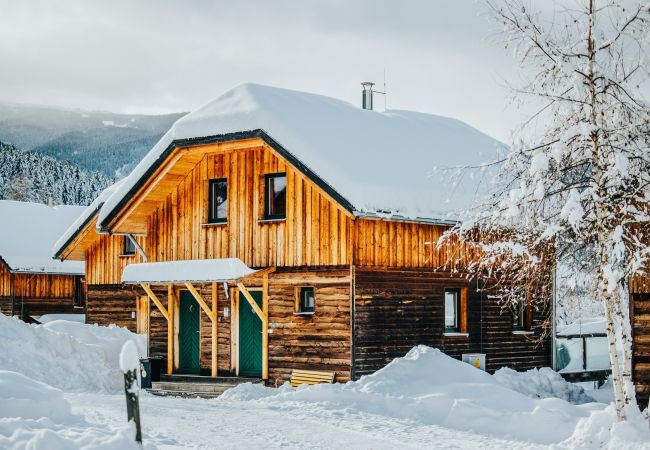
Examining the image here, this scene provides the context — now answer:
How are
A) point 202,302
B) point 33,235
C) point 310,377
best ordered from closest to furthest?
point 310,377 → point 202,302 → point 33,235

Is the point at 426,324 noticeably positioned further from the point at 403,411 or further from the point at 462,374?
the point at 403,411

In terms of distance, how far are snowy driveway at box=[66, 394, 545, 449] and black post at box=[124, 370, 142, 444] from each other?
201cm

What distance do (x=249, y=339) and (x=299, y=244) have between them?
3045mm

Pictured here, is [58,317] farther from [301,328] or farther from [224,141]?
[301,328]

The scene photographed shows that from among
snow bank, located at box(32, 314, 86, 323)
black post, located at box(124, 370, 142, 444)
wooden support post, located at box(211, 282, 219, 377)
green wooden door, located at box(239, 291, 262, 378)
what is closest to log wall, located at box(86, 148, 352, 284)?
wooden support post, located at box(211, 282, 219, 377)

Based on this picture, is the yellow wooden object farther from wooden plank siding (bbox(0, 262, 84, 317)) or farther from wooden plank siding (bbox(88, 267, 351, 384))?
wooden plank siding (bbox(0, 262, 84, 317))

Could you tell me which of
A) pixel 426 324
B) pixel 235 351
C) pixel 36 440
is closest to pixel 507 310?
pixel 426 324

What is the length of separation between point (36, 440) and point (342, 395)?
9.03m

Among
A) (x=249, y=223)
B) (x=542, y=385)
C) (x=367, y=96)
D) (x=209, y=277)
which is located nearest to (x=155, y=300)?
(x=209, y=277)

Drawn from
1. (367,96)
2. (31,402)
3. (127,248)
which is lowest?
(31,402)

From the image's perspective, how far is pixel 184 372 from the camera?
80.7ft

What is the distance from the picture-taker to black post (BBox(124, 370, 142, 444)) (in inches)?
375

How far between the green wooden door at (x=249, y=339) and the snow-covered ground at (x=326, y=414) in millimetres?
2540

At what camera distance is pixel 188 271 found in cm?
2225
